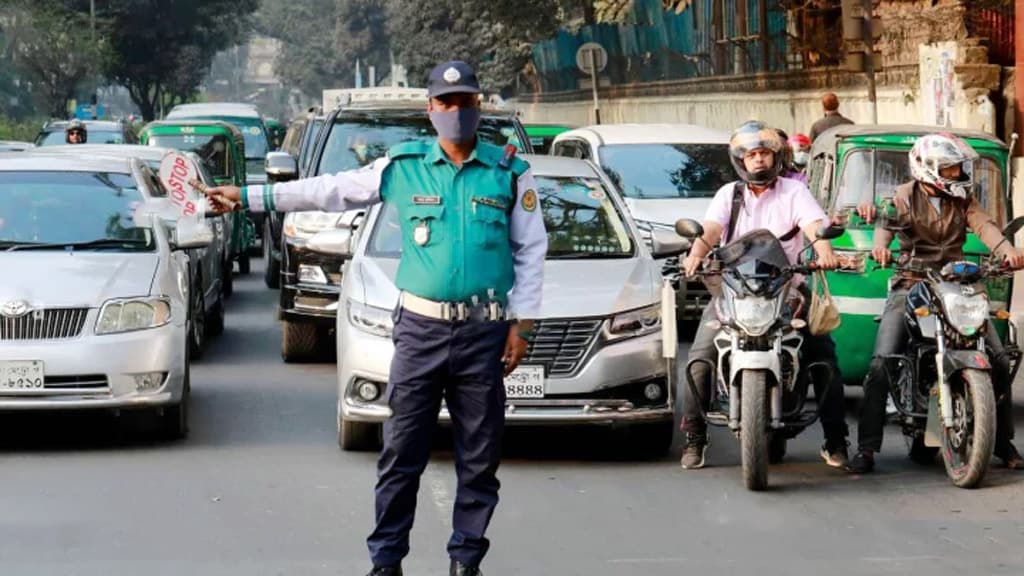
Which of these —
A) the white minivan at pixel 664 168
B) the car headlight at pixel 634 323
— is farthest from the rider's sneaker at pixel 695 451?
the white minivan at pixel 664 168

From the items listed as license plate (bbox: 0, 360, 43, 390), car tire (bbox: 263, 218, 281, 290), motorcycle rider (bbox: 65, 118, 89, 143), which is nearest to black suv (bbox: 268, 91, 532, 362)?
license plate (bbox: 0, 360, 43, 390)

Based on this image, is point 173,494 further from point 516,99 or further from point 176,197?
point 516,99

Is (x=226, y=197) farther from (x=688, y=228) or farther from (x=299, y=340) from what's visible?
(x=299, y=340)

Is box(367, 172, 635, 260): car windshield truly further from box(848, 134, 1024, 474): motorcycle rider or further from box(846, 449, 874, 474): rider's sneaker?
box(846, 449, 874, 474): rider's sneaker

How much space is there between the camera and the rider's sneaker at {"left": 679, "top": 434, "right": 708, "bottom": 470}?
35.1 ft

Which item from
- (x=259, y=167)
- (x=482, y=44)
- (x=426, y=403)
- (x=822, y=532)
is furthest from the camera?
(x=482, y=44)

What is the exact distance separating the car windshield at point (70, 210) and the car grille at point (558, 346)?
2.74 m

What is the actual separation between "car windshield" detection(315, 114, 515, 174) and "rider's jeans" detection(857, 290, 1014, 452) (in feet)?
21.2

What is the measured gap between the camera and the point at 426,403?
7406mm

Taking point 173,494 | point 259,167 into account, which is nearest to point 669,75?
point 259,167

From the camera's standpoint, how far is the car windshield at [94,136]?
3494 centimetres

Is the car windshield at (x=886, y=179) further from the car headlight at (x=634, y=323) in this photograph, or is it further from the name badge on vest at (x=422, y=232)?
the name badge on vest at (x=422, y=232)

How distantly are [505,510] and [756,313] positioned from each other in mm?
1488

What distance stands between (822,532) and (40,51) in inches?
2707
